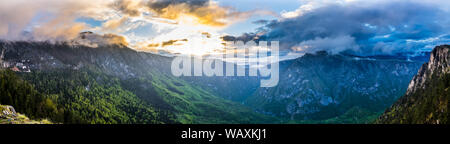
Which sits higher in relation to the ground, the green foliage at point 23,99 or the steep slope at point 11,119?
the steep slope at point 11,119

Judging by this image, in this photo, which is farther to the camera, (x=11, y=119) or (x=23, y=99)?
(x=23, y=99)

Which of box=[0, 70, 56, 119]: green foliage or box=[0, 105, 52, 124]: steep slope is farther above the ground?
box=[0, 105, 52, 124]: steep slope

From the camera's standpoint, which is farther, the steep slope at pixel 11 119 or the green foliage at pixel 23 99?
the green foliage at pixel 23 99

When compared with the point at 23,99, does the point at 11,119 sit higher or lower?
higher

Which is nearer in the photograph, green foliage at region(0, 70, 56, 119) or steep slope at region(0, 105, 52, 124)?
steep slope at region(0, 105, 52, 124)
